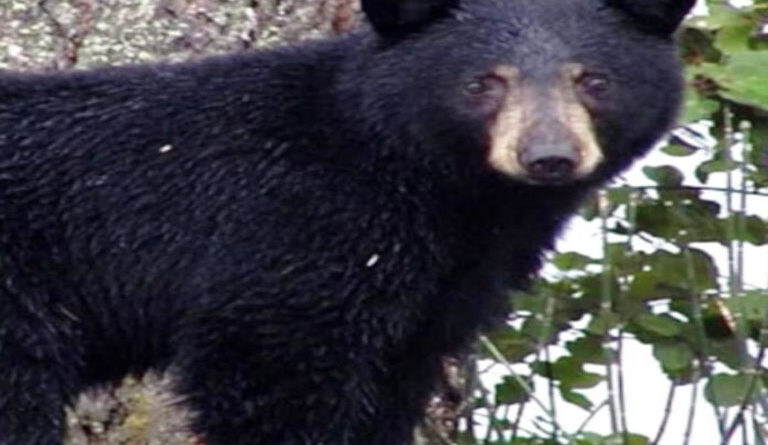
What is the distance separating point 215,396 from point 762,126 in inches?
62.3

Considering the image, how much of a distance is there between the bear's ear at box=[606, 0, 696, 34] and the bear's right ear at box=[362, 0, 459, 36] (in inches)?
14.8

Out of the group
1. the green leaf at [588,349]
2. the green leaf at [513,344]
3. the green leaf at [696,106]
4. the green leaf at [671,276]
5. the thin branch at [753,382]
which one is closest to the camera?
the green leaf at [696,106]

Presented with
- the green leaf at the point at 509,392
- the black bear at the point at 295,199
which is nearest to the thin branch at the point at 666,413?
the green leaf at the point at 509,392

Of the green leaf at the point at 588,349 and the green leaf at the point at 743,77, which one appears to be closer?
the green leaf at the point at 743,77

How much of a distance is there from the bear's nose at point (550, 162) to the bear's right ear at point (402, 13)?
46 cm

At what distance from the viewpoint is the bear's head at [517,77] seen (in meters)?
7.79

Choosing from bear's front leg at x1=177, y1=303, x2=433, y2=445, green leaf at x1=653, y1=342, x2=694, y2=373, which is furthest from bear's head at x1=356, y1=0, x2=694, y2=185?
green leaf at x1=653, y1=342, x2=694, y2=373

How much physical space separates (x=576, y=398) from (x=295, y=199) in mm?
1359

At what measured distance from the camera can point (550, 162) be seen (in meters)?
7.62

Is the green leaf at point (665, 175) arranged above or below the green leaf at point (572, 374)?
above

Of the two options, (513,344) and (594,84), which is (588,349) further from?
(594,84)

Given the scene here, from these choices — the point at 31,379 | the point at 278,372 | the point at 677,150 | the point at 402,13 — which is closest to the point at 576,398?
the point at 677,150

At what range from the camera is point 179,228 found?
7.98m

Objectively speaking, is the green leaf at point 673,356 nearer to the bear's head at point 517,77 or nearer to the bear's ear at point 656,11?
the bear's head at point 517,77
